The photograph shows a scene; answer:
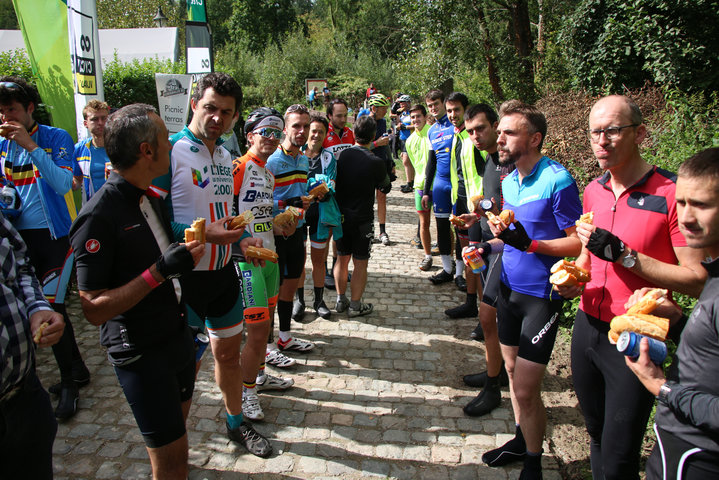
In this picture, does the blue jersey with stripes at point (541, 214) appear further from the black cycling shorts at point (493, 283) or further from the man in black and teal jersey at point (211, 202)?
the man in black and teal jersey at point (211, 202)

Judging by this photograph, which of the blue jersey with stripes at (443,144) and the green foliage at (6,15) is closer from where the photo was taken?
the blue jersey with stripes at (443,144)

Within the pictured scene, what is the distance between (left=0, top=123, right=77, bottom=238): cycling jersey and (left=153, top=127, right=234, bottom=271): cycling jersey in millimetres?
1474

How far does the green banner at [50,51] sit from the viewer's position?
6012mm

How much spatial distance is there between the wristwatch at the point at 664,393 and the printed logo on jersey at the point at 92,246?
263 cm

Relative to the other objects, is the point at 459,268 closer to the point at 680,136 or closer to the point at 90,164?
the point at 680,136

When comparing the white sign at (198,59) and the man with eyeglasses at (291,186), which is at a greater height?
the white sign at (198,59)

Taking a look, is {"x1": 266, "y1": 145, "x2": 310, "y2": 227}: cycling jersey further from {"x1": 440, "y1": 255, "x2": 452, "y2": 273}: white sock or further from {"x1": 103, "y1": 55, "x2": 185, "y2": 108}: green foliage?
{"x1": 103, "y1": 55, "x2": 185, "y2": 108}: green foliage

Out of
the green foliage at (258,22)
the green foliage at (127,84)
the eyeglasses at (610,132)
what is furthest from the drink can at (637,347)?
the green foliage at (258,22)

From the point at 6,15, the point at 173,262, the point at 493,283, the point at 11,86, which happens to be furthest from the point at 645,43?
the point at 6,15

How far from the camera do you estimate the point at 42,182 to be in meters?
4.03

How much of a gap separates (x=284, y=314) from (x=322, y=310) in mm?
1089

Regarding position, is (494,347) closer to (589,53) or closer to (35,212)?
(35,212)

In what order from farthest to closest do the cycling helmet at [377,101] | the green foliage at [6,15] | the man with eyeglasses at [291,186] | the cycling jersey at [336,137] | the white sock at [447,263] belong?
the green foliage at [6,15] → the cycling helmet at [377,101] → the white sock at [447,263] → the cycling jersey at [336,137] → the man with eyeglasses at [291,186]

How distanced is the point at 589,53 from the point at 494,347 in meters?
9.58
